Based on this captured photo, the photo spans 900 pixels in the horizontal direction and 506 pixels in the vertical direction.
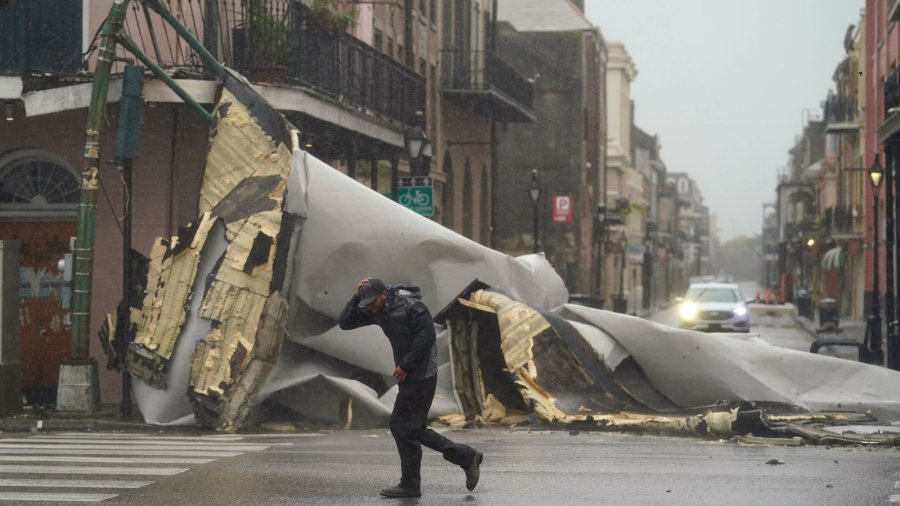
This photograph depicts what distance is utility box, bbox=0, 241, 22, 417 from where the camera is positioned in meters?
17.0

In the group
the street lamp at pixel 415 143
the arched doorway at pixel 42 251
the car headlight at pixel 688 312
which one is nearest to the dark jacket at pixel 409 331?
the arched doorway at pixel 42 251

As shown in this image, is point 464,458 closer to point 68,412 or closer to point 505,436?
point 505,436

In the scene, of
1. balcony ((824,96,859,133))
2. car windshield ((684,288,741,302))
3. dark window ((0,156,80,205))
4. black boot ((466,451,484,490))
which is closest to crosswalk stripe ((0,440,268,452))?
black boot ((466,451,484,490))

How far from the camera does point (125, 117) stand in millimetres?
16953

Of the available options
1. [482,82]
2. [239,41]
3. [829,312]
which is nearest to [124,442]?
[239,41]

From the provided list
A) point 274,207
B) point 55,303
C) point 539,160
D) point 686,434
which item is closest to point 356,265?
point 274,207

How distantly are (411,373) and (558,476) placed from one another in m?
1.61

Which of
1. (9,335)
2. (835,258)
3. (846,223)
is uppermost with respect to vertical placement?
(846,223)

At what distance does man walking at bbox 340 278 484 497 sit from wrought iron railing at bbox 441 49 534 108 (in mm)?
28509

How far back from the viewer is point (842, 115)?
62719 mm

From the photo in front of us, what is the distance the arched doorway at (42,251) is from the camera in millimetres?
19875

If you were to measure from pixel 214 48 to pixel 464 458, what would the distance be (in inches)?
471

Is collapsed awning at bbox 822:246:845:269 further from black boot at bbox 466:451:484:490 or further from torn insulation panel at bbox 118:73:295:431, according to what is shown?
black boot at bbox 466:451:484:490

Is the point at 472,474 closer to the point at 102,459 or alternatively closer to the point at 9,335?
the point at 102,459
